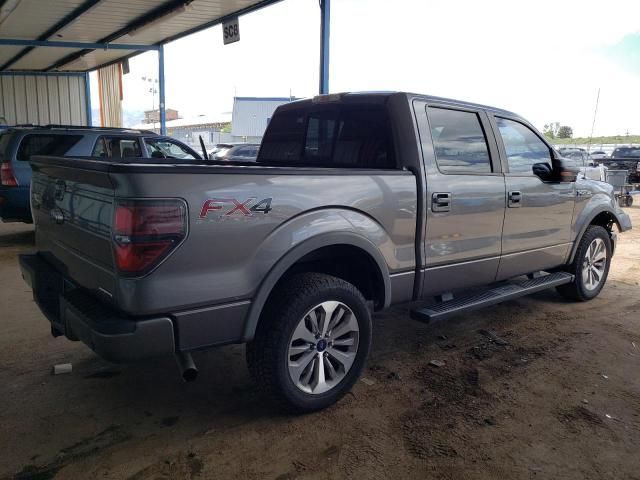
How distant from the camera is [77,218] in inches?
112

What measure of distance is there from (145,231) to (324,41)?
764 cm

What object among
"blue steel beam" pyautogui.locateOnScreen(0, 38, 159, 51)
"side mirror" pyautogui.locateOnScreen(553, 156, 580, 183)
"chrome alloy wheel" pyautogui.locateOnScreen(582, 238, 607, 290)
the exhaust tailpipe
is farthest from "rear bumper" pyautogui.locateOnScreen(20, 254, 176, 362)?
"blue steel beam" pyautogui.locateOnScreen(0, 38, 159, 51)

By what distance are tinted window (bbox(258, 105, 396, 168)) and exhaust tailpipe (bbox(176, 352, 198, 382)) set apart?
1854mm

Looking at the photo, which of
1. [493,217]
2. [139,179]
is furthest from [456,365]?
[139,179]

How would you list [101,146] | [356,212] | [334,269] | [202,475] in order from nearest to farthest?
[202,475] < [356,212] < [334,269] < [101,146]

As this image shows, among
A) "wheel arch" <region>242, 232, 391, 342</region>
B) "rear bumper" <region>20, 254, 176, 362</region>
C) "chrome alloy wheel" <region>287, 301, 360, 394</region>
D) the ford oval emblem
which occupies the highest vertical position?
the ford oval emblem

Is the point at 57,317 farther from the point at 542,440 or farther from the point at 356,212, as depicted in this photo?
the point at 542,440

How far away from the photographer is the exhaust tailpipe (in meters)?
2.72

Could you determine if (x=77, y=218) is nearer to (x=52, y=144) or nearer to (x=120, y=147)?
(x=52, y=144)

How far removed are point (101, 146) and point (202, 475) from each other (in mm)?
7020

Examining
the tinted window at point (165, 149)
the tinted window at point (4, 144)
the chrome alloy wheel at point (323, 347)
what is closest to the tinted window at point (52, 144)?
the tinted window at point (4, 144)

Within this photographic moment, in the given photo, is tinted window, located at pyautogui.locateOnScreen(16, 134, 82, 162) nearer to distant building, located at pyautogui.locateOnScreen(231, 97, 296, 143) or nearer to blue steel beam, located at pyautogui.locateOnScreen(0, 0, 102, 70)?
blue steel beam, located at pyautogui.locateOnScreen(0, 0, 102, 70)

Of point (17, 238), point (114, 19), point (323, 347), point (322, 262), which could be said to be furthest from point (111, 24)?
point (323, 347)

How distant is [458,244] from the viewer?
3812mm
